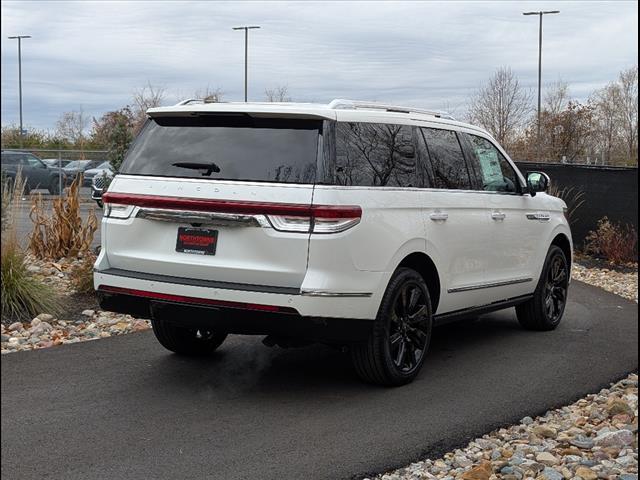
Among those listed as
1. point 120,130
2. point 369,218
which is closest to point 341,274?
point 369,218

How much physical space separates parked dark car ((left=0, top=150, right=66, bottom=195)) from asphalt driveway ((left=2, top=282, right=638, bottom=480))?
2.65m

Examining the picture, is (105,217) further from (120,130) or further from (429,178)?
(120,130)

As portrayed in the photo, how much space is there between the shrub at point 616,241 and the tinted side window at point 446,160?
841 centimetres

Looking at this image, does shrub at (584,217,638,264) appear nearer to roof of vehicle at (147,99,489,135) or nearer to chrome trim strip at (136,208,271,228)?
roof of vehicle at (147,99,489,135)

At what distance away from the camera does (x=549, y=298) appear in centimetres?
818

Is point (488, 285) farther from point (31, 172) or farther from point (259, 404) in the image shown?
point (31, 172)

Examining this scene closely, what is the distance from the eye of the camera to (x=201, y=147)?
5.44 meters

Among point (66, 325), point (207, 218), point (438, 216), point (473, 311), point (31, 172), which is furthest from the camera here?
point (31, 172)

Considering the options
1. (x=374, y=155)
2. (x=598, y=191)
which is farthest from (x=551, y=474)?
(x=598, y=191)

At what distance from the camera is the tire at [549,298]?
7.97 m

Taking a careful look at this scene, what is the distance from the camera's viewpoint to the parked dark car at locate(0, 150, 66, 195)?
29.0 feet

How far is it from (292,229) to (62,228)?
6.60 m

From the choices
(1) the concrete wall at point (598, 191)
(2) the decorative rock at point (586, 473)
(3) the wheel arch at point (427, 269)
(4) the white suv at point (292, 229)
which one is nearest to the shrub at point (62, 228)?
(4) the white suv at point (292, 229)

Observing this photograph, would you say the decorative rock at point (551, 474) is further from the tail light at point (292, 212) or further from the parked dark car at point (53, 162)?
the parked dark car at point (53, 162)
